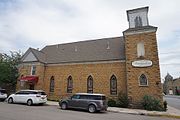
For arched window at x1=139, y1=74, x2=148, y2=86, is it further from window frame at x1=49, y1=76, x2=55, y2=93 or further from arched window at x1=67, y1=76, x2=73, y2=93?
window frame at x1=49, y1=76, x2=55, y2=93

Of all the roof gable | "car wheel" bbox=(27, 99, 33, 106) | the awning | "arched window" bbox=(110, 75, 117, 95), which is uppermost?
the roof gable

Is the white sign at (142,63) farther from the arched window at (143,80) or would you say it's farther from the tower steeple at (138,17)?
the tower steeple at (138,17)

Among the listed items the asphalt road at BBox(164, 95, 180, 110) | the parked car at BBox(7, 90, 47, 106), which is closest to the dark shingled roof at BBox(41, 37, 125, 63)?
the parked car at BBox(7, 90, 47, 106)

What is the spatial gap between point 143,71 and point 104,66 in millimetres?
5378

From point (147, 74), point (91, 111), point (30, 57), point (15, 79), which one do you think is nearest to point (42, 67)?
point (30, 57)

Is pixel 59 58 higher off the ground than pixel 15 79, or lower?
higher

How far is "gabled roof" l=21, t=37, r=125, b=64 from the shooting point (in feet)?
80.2

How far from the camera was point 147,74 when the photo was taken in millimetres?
20297

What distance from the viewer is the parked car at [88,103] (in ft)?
53.6

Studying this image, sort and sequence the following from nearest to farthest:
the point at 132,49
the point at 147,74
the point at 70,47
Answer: the point at 147,74 → the point at 132,49 → the point at 70,47

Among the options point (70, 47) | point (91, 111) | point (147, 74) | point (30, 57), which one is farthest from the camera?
point (70, 47)

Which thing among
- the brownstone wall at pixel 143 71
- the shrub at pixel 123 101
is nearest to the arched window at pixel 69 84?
the shrub at pixel 123 101

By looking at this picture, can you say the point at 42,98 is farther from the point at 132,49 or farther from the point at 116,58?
the point at 132,49

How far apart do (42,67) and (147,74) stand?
15.9 meters
